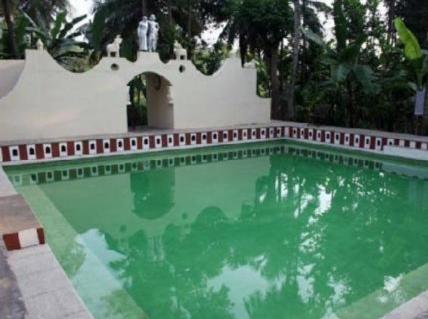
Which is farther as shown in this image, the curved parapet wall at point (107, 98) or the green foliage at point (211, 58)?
the green foliage at point (211, 58)

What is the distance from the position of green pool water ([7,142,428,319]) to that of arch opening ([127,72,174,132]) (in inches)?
136

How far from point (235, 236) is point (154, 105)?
935 cm

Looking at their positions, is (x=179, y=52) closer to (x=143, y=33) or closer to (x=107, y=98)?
(x=143, y=33)

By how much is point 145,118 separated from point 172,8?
554 centimetres

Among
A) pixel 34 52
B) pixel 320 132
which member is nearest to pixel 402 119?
pixel 320 132

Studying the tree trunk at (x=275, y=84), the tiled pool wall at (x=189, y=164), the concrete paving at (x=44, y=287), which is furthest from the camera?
the tree trunk at (x=275, y=84)

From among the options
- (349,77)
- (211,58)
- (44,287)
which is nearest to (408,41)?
(349,77)

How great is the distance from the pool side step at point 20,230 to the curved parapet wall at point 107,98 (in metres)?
6.74

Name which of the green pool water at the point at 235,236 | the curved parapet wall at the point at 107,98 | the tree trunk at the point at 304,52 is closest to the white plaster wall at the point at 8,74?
the curved parapet wall at the point at 107,98

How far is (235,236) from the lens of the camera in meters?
5.45

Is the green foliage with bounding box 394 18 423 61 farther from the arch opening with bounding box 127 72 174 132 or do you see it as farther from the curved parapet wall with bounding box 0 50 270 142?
the arch opening with bounding box 127 72 174 132

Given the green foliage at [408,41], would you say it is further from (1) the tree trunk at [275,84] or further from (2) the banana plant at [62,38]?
(2) the banana plant at [62,38]

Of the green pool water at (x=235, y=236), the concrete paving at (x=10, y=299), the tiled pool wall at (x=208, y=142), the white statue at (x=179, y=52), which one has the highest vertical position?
the white statue at (x=179, y=52)

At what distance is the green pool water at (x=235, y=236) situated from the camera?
381cm
